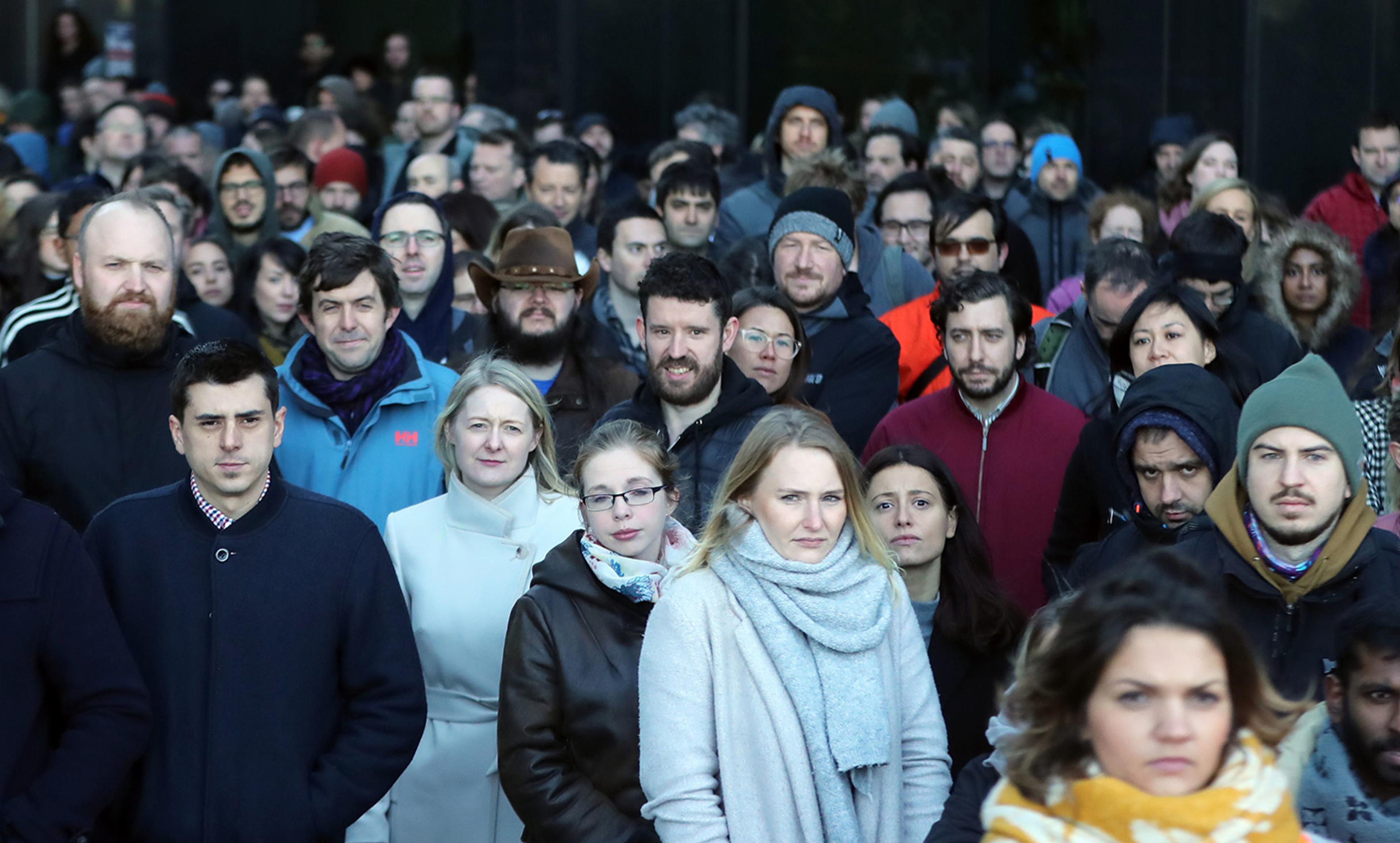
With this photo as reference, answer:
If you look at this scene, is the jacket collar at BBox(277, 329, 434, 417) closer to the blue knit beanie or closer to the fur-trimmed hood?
the fur-trimmed hood

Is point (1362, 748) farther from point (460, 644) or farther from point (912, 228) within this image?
point (912, 228)

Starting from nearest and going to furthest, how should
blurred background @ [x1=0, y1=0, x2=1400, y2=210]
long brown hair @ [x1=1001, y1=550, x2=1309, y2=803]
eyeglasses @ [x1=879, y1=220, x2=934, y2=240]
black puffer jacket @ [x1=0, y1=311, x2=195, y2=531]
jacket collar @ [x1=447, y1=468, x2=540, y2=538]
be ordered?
long brown hair @ [x1=1001, y1=550, x2=1309, y2=803], jacket collar @ [x1=447, y1=468, x2=540, y2=538], black puffer jacket @ [x1=0, y1=311, x2=195, y2=531], eyeglasses @ [x1=879, y1=220, x2=934, y2=240], blurred background @ [x1=0, y1=0, x2=1400, y2=210]

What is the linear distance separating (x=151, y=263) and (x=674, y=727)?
8.58ft

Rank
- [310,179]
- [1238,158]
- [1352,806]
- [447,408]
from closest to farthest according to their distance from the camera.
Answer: [1352,806]
[447,408]
[310,179]
[1238,158]

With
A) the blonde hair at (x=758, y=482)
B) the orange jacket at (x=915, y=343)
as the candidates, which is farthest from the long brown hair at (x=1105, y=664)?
the orange jacket at (x=915, y=343)

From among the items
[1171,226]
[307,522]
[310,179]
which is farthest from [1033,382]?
[310,179]

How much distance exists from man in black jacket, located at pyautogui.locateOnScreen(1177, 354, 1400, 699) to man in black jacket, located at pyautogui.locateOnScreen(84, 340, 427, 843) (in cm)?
198

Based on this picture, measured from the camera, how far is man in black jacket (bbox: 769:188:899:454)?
6590 millimetres

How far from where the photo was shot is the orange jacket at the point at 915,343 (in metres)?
7.11

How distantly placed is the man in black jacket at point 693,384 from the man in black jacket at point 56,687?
1.82m

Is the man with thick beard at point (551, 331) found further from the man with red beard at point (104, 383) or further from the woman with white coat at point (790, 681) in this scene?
the woman with white coat at point (790, 681)

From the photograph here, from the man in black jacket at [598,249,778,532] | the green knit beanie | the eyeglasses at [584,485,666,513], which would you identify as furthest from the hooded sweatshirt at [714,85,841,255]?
the green knit beanie

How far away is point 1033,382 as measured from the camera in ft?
23.7

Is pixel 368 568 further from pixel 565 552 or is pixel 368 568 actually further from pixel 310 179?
pixel 310 179
